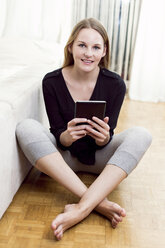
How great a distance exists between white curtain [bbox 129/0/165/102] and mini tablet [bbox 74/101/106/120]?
1.86 meters

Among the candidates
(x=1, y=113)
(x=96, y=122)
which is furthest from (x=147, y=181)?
(x=1, y=113)

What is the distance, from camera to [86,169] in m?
1.49

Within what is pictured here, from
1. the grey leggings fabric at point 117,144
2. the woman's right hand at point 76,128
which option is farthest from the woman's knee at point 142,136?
the woman's right hand at point 76,128

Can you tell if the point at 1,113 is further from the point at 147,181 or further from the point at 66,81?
the point at 147,181

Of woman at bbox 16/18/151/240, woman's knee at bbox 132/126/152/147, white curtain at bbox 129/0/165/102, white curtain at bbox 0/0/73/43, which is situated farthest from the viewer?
white curtain at bbox 129/0/165/102

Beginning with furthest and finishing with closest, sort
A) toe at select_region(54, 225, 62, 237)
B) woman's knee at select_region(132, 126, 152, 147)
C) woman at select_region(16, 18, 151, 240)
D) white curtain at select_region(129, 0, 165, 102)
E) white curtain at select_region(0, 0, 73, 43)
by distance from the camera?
white curtain at select_region(129, 0, 165, 102) → white curtain at select_region(0, 0, 73, 43) → woman's knee at select_region(132, 126, 152, 147) → woman at select_region(16, 18, 151, 240) → toe at select_region(54, 225, 62, 237)

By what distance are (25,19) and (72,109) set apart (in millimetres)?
1629

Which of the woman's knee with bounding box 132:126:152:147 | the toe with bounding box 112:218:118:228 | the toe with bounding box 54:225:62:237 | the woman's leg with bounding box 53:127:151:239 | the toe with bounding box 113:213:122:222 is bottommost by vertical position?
the toe with bounding box 112:218:118:228

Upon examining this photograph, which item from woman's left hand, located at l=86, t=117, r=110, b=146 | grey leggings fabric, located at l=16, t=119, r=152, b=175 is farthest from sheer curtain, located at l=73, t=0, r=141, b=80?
woman's left hand, located at l=86, t=117, r=110, b=146

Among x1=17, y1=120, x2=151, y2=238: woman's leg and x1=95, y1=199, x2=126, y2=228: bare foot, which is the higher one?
x1=17, y1=120, x2=151, y2=238: woman's leg

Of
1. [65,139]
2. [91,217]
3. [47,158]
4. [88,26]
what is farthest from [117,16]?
[91,217]

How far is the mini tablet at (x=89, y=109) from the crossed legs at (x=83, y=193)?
0.63ft

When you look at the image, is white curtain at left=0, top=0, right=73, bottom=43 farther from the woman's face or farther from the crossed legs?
the crossed legs

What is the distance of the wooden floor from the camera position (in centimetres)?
109
